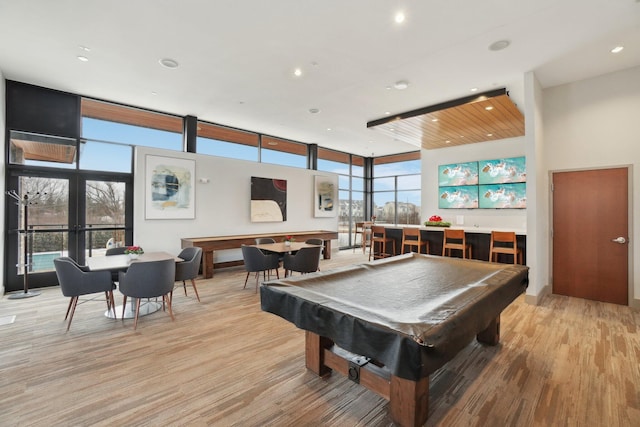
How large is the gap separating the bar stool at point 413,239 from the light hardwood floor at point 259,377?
283 cm

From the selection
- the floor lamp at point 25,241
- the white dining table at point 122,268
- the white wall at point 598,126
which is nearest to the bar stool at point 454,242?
the white wall at point 598,126

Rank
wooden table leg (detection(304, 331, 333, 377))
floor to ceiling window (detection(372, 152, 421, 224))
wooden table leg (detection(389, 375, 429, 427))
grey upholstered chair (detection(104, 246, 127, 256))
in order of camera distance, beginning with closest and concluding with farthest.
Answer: wooden table leg (detection(389, 375, 429, 427))
wooden table leg (detection(304, 331, 333, 377))
grey upholstered chair (detection(104, 246, 127, 256))
floor to ceiling window (detection(372, 152, 421, 224))

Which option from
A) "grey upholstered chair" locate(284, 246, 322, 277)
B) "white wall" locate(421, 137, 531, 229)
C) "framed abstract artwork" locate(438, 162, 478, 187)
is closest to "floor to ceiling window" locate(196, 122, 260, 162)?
"grey upholstered chair" locate(284, 246, 322, 277)

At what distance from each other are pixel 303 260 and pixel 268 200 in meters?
3.48

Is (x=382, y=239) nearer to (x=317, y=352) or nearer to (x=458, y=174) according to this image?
(x=458, y=174)

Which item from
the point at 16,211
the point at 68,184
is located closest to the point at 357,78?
the point at 68,184

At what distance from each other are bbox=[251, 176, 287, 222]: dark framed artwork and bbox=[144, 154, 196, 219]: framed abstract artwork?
63.6 inches

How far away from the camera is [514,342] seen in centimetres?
324

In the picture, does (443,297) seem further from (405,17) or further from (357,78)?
(357,78)

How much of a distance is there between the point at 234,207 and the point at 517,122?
6.66 m

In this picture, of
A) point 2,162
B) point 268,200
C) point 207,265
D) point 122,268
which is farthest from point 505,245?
point 2,162

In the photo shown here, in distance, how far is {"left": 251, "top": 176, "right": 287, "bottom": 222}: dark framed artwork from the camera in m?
7.91

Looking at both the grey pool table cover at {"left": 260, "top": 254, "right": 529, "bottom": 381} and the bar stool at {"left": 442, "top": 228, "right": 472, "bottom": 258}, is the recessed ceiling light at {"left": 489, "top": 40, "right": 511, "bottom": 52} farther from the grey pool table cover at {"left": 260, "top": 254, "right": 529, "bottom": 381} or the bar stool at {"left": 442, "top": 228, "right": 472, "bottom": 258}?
the bar stool at {"left": 442, "top": 228, "right": 472, "bottom": 258}

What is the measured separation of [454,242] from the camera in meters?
6.46
